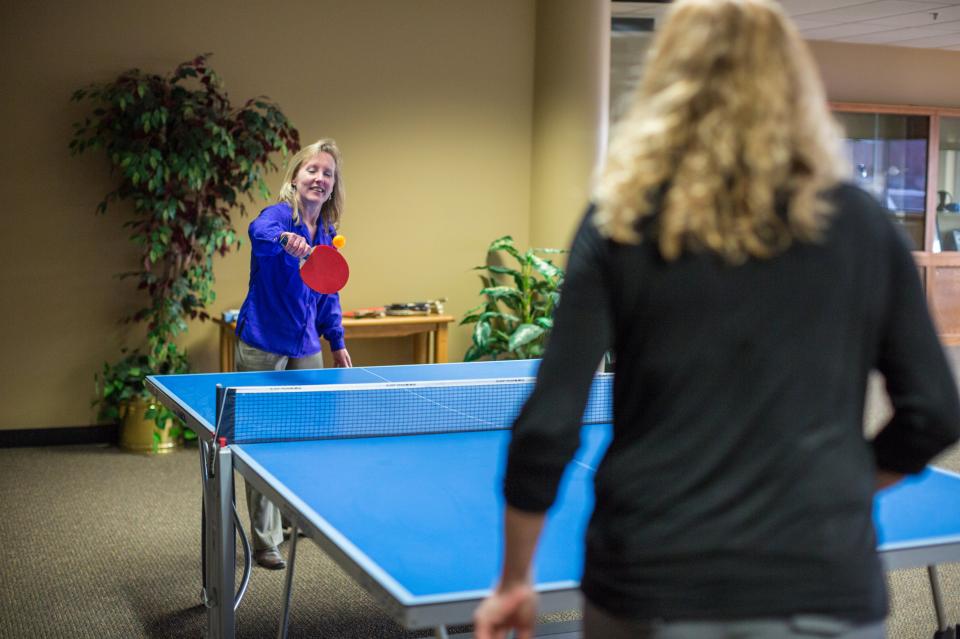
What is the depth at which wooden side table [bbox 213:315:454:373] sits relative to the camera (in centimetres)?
627

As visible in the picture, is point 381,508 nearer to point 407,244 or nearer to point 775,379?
point 775,379

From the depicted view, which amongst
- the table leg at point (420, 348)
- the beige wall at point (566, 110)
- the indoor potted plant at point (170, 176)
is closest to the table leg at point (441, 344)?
the table leg at point (420, 348)

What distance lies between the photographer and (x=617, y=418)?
122 centimetres

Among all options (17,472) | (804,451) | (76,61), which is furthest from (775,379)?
(76,61)

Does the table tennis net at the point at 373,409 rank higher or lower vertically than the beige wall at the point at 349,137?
lower

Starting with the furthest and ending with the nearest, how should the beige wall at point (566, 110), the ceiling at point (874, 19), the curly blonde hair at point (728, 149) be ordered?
the ceiling at point (874, 19), the beige wall at point (566, 110), the curly blonde hair at point (728, 149)

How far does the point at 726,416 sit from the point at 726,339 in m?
0.08

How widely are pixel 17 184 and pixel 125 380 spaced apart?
118cm

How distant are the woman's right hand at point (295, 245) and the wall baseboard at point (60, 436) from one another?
117 inches

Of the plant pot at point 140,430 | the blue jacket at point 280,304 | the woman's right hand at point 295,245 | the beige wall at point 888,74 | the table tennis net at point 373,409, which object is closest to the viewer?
the table tennis net at point 373,409

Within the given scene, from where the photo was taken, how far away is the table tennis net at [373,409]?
108 inches

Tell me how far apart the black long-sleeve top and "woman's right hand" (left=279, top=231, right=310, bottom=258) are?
2.57 meters

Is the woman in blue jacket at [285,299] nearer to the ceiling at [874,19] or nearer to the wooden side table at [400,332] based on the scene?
the wooden side table at [400,332]

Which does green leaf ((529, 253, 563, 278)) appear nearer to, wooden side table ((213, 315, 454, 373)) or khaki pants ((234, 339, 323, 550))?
wooden side table ((213, 315, 454, 373))
